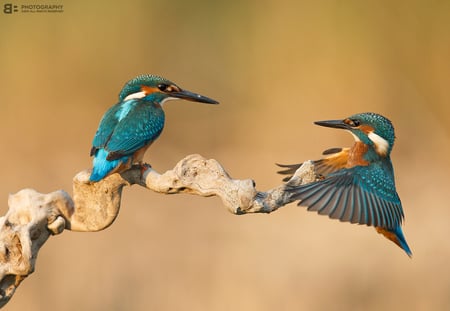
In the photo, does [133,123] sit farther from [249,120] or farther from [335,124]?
[249,120]

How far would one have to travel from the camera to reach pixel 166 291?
3.31 meters

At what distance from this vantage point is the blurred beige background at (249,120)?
3426 mm

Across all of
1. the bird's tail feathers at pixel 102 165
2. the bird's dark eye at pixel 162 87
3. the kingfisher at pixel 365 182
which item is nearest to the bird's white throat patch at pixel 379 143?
the kingfisher at pixel 365 182

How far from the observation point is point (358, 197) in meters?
2.24

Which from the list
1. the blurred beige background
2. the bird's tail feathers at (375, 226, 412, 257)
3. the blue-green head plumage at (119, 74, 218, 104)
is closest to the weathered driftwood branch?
the blue-green head plumage at (119, 74, 218, 104)

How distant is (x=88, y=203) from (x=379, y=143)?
2.71 ft

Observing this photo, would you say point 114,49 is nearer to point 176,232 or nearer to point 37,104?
point 37,104

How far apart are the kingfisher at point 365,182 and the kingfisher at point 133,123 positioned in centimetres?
37

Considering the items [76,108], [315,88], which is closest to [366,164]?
[315,88]

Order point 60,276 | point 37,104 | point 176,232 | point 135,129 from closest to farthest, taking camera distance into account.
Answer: point 135,129 → point 60,276 → point 176,232 → point 37,104

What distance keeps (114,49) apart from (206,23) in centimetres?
44

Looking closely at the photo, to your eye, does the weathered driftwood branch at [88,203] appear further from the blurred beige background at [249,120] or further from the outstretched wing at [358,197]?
the blurred beige background at [249,120]

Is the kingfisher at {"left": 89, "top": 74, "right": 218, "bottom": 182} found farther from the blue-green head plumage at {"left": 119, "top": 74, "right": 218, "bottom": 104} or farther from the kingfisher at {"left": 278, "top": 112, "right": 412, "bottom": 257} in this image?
the kingfisher at {"left": 278, "top": 112, "right": 412, "bottom": 257}

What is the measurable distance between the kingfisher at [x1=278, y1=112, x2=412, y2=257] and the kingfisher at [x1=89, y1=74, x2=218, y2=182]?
14.6 inches
